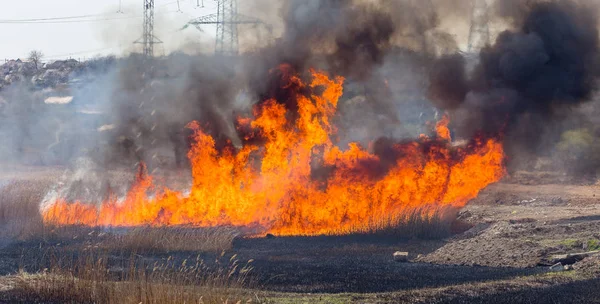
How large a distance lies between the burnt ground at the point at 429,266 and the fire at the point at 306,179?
2.19m

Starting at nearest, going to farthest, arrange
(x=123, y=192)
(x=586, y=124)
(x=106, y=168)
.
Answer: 1. (x=123, y=192)
2. (x=106, y=168)
3. (x=586, y=124)

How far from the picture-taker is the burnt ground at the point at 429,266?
57.4 feet

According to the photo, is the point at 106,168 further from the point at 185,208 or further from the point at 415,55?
the point at 415,55

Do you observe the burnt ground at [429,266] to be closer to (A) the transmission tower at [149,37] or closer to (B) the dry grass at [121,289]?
(B) the dry grass at [121,289]

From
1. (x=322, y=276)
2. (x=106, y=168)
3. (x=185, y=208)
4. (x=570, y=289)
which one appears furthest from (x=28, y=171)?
(x=570, y=289)

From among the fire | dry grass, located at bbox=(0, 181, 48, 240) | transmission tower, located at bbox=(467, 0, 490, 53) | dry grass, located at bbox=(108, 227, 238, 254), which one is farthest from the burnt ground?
transmission tower, located at bbox=(467, 0, 490, 53)

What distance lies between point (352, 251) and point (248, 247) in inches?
138

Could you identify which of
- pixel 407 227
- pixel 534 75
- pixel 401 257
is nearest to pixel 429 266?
pixel 401 257

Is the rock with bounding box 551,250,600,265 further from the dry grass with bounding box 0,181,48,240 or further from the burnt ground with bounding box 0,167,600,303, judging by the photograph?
the dry grass with bounding box 0,181,48,240

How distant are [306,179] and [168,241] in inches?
296

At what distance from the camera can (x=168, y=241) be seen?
82.3ft

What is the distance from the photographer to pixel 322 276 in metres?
20.8

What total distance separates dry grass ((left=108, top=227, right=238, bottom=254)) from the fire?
372cm

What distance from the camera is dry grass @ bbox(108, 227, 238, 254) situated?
24.7 meters
